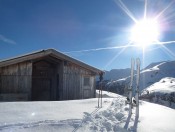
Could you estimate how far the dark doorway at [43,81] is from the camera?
19.8m

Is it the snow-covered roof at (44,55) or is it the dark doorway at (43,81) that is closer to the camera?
the snow-covered roof at (44,55)

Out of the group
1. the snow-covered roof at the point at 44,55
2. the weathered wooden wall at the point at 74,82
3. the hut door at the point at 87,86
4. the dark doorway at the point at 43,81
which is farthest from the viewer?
the dark doorway at the point at 43,81

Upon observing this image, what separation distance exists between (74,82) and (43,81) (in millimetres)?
3521

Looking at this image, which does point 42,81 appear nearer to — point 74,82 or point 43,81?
point 43,81

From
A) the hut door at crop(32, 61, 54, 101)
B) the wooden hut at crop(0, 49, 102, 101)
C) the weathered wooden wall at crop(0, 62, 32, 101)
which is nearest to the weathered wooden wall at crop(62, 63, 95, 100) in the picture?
the wooden hut at crop(0, 49, 102, 101)

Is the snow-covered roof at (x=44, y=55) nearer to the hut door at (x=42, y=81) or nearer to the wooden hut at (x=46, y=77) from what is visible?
the wooden hut at (x=46, y=77)

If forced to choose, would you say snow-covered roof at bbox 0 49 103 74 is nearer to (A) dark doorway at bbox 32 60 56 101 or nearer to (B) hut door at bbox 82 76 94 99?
(B) hut door at bbox 82 76 94 99

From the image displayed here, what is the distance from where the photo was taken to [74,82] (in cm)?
1834

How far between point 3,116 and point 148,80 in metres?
84.7

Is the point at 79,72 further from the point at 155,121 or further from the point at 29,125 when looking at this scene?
the point at 29,125

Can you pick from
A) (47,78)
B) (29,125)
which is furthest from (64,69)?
(29,125)

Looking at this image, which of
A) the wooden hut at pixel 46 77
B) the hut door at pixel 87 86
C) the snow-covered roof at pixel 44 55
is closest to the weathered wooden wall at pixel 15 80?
the wooden hut at pixel 46 77

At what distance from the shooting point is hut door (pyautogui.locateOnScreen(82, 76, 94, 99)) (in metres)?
19.0

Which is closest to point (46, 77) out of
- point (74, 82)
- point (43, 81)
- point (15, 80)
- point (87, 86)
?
point (43, 81)
